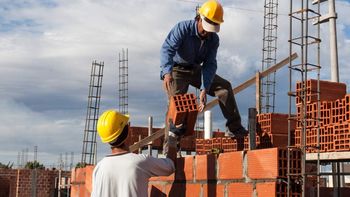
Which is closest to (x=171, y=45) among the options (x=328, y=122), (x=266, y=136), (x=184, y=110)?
(x=184, y=110)

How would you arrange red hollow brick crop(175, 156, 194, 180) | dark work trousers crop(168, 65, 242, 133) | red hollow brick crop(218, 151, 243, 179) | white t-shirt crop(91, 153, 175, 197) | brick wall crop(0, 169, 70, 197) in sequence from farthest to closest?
brick wall crop(0, 169, 70, 197)
dark work trousers crop(168, 65, 242, 133)
red hollow brick crop(175, 156, 194, 180)
red hollow brick crop(218, 151, 243, 179)
white t-shirt crop(91, 153, 175, 197)

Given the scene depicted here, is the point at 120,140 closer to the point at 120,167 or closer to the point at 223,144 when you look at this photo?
the point at 120,167

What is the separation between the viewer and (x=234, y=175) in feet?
12.9

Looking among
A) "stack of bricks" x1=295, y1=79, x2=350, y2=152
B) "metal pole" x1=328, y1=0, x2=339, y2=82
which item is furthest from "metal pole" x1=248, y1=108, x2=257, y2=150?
"metal pole" x1=328, y1=0, x2=339, y2=82

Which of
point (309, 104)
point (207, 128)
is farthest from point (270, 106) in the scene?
point (309, 104)

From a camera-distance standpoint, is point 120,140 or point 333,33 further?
point 333,33

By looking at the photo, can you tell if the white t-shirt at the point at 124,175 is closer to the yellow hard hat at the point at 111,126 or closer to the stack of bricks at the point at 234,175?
the yellow hard hat at the point at 111,126

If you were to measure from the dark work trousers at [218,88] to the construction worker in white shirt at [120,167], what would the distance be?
1.43 metres

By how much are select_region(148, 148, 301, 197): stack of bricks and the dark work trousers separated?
0.74 m

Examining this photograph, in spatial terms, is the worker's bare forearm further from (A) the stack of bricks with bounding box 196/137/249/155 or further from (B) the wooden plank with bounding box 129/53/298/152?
(B) the wooden plank with bounding box 129/53/298/152

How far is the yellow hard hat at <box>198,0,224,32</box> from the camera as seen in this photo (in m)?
4.43

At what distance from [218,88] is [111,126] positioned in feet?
6.24

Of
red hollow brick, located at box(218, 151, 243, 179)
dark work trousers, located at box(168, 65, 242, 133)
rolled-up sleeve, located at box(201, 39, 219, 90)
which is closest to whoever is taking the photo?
red hollow brick, located at box(218, 151, 243, 179)

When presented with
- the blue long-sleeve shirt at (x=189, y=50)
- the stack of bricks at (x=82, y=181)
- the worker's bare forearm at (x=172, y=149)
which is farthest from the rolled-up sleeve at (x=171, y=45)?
the stack of bricks at (x=82, y=181)
